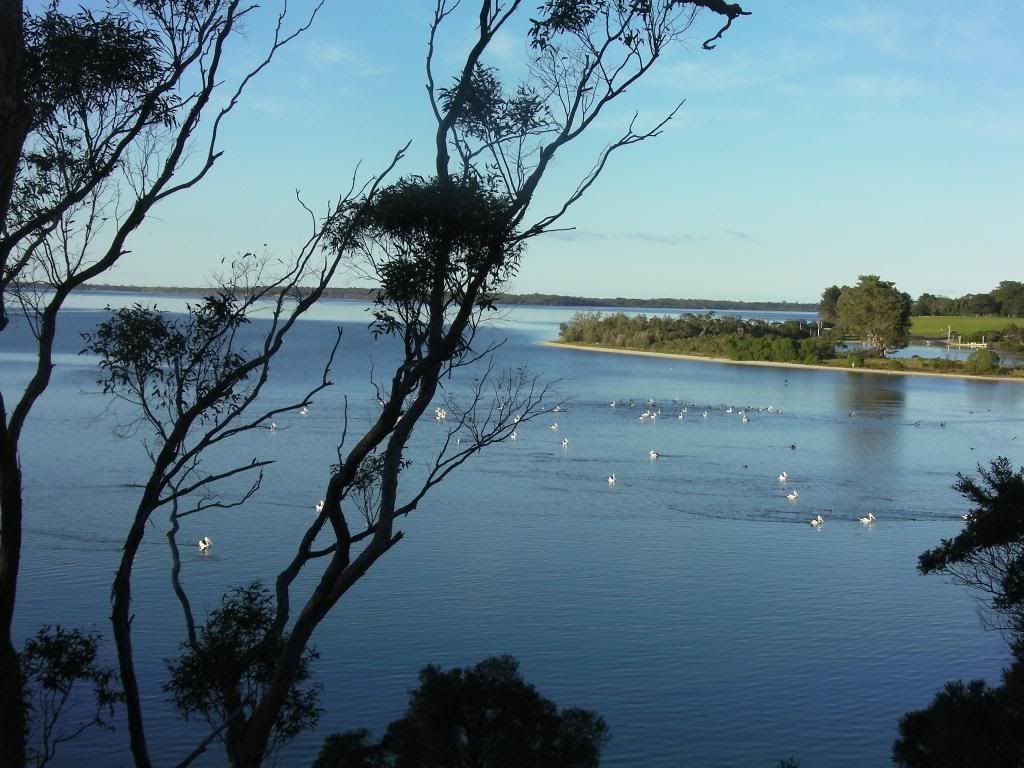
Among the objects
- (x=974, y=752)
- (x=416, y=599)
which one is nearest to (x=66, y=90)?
(x=974, y=752)

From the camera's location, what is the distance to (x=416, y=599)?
11562 millimetres

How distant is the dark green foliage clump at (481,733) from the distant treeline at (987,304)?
8574cm

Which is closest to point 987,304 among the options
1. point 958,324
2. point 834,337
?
point 958,324

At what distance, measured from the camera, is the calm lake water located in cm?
902

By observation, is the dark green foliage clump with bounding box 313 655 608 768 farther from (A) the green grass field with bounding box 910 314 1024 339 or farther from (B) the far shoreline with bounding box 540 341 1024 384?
(A) the green grass field with bounding box 910 314 1024 339

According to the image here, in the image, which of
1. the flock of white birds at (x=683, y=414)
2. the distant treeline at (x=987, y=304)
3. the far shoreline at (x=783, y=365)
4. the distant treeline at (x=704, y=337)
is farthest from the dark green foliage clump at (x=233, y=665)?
the distant treeline at (x=987, y=304)

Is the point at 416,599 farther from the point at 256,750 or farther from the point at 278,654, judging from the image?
the point at 256,750

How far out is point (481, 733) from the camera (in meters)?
5.94

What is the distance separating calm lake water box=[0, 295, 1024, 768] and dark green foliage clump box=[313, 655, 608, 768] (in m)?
2.20

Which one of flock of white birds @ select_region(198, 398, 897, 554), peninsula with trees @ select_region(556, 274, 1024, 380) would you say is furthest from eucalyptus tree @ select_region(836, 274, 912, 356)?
flock of white birds @ select_region(198, 398, 897, 554)

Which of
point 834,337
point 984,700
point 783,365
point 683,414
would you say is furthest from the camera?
point 834,337

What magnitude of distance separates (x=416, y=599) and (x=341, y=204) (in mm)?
6903

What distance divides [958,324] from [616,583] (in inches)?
2936

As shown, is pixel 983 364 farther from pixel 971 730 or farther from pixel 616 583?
pixel 971 730
